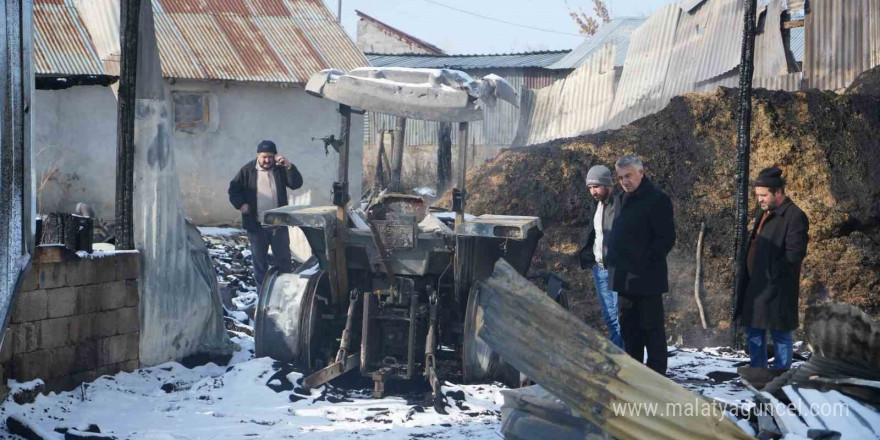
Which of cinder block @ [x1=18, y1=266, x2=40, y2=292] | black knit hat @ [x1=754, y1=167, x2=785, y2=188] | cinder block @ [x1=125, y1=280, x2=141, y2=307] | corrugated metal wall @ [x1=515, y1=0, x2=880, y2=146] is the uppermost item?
corrugated metal wall @ [x1=515, y1=0, x2=880, y2=146]

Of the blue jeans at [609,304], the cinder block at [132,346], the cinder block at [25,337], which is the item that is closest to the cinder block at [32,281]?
the cinder block at [25,337]

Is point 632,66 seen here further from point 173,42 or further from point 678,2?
point 173,42

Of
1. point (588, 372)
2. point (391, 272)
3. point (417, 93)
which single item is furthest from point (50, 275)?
point (588, 372)

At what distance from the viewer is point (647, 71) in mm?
15367

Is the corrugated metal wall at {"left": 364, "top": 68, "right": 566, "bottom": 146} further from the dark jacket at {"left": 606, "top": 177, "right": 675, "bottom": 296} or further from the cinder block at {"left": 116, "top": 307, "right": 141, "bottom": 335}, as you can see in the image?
the dark jacket at {"left": 606, "top": 177, "right": 675, "bottom": 296}

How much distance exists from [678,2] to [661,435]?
1221cm

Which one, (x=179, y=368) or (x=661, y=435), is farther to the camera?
(x=179, y=368)

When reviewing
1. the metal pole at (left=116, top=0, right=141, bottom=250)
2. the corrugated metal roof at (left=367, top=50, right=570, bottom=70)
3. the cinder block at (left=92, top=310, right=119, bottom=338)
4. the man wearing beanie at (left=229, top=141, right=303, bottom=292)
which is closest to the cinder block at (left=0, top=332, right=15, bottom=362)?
the cinder block at (left=92, top=310, right=119, bottom=338)

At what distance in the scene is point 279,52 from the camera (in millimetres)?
18594

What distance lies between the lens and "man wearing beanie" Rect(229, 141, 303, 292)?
9633mm

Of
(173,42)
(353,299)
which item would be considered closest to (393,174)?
(353,299)

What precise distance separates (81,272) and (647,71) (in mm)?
10714

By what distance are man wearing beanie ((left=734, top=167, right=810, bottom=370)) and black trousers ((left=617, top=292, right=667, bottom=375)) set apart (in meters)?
0.72

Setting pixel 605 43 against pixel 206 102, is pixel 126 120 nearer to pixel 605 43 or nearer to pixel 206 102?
pixel 206 102
